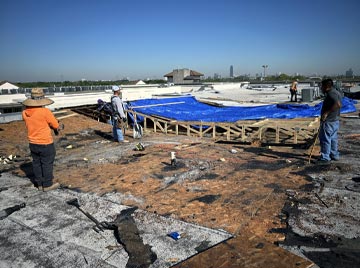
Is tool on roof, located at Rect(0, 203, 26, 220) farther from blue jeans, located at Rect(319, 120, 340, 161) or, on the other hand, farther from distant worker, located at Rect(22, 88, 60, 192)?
blue jeans, located at Rect(319, 120, 340, 161)

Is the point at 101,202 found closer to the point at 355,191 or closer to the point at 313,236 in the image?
the point at 313,236

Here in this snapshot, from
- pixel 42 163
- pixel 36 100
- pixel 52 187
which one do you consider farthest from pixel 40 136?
pixel 52 187

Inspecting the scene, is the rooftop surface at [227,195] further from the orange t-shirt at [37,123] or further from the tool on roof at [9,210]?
the orange t-shirt at [37,123]

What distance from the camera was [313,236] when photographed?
3344 mm

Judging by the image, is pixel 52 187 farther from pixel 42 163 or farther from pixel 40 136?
pixel 40 136

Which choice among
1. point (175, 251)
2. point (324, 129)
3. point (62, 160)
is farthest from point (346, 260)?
point (62, 160)

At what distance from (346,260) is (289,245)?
570mm

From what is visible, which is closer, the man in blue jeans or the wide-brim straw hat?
the wide-brim straw hat

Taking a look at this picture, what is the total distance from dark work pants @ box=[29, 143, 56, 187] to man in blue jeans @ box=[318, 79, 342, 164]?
5.84m

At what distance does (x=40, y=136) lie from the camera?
16.4ft

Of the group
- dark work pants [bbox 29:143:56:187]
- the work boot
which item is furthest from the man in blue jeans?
dark work pants [bbox 29:143:56:187]

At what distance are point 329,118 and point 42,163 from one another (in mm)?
6184

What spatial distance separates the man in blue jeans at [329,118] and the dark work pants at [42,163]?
584cm

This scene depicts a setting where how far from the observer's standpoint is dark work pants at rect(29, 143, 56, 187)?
16.6 ft
